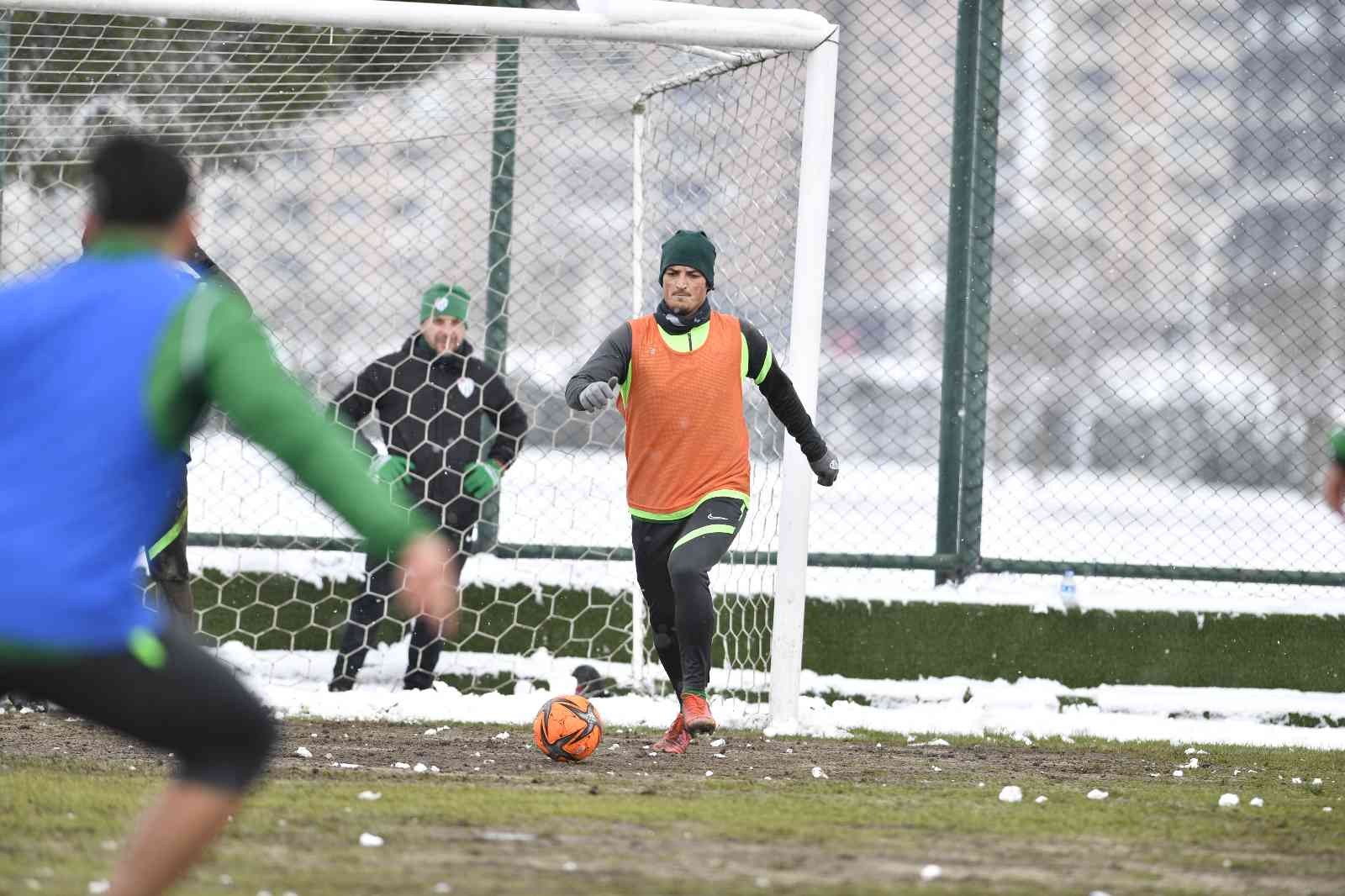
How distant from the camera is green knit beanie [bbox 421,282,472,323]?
7.87m

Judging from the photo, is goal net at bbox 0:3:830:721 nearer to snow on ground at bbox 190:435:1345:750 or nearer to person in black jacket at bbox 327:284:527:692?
snow on ground at bbox 190:435:1345:750

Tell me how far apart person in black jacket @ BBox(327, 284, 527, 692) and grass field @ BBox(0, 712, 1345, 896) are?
126cm

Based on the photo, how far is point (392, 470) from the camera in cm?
781

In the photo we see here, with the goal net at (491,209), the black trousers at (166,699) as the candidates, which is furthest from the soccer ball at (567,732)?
the black trousers at (166,699)

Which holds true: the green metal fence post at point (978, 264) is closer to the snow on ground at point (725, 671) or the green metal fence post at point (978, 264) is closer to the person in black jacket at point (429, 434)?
the snow on ground at point (725, 671)

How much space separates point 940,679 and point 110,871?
16.8 ft

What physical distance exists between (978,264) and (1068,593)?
164 centimetres

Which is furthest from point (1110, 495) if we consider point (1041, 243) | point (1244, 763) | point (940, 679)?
point (1041, 243)

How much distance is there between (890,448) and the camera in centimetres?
2231

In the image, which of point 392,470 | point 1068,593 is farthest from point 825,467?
point 392,470

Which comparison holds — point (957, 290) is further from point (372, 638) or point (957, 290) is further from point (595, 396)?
point (372, 638)

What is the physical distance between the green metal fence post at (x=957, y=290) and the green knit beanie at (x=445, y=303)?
232 centimetres

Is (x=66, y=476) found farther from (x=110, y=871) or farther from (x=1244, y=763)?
(x=1244, y=763)

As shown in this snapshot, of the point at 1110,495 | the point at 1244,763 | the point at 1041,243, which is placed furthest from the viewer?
the point at 1041,243
